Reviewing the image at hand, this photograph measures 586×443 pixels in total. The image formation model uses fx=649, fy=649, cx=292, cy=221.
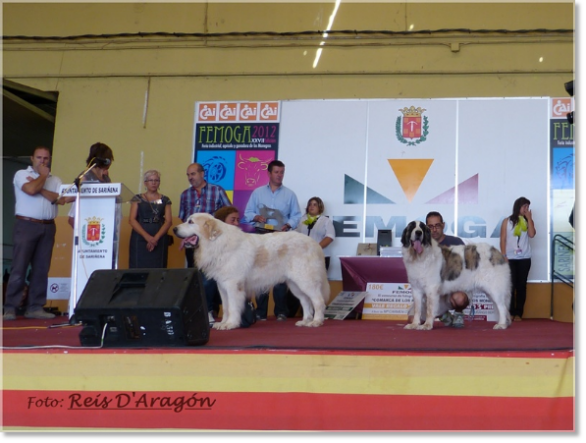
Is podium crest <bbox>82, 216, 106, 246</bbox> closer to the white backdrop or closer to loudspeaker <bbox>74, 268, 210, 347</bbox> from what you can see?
loudspeaker <bbox>74, 268, 210, 347</bbox>

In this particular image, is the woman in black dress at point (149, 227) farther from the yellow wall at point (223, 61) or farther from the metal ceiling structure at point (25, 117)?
the metal ceiling structure at point (25, 117)

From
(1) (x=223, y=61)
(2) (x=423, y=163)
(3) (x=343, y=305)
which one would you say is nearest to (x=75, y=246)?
(3) (x=343, y=305)

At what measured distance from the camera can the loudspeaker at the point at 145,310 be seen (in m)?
4.29

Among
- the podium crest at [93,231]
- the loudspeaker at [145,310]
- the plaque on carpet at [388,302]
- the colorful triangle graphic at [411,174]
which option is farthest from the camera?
the colorful triangle graphic at [411,174]

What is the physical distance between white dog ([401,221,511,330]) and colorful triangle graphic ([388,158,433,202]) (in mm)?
3340

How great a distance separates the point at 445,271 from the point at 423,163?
379cm

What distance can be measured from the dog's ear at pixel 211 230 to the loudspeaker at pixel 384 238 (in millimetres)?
3791

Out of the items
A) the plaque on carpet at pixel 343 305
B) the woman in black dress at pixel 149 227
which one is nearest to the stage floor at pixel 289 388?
the woman in black dress at pixel 149 227

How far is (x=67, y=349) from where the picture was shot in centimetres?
413

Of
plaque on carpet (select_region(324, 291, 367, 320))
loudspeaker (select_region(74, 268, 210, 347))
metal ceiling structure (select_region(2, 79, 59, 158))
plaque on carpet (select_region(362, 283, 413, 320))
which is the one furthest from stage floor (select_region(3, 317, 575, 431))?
metal ceiling structure (select_region(2, 79, 59, 158))

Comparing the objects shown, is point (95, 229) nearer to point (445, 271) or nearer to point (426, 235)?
point (426, 235)

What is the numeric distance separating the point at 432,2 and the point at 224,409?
849 cm

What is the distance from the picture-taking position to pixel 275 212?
8094mm

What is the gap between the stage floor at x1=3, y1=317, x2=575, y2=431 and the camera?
3.70 m
